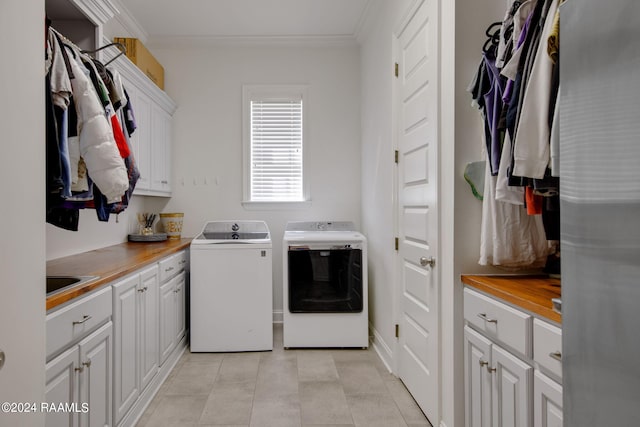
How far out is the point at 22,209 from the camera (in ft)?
2.57

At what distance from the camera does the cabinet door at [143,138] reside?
10.1 feet

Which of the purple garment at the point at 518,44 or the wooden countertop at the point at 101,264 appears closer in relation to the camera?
the purple garment at the point at 518,44

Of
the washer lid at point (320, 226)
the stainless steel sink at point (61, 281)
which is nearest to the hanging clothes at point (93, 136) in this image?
the stainless steel sink at point (61, 281)

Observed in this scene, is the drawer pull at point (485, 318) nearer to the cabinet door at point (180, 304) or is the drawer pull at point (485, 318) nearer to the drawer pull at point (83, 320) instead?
the drawer pull at point (83, 320)

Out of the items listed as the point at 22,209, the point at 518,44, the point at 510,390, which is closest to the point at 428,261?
the point at 510,390

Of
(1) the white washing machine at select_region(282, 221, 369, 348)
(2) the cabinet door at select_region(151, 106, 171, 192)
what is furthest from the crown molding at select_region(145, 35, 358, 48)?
(1) the white washing machine at select_region(282, 221, 369, 348)

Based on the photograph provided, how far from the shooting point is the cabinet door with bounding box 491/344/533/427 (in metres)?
1.24

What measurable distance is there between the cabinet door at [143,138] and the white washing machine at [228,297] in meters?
0.67

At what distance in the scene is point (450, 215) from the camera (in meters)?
1.80

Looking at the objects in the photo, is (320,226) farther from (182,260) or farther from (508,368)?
(508,368)

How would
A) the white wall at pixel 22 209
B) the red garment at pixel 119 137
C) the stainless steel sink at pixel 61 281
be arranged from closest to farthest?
the white wall at pixel 22 209
the stainless steel sink at pixel 61 281
the red garment at pixel 119 137

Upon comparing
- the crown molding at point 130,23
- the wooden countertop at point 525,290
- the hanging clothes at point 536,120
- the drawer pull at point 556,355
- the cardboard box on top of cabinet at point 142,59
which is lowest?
the drawer pull at point 556,355

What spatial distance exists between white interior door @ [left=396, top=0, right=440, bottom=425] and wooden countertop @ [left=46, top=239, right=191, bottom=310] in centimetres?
156

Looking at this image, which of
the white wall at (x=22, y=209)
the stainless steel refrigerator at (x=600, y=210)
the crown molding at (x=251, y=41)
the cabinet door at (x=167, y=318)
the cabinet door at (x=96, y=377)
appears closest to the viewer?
the stainless steel refrigerator at (x=600, y=210)
